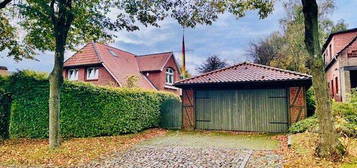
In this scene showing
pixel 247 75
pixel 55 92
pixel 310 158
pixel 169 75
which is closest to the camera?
pixel 310 158

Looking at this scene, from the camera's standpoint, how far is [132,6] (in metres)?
9.98

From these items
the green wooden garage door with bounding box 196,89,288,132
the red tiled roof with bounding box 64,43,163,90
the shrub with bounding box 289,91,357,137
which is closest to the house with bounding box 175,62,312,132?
the green wooden garage door with bounding box 196,89,288,132

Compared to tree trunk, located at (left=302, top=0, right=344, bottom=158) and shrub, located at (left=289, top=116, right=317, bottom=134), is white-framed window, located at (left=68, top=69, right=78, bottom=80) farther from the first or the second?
tree trunk, located at (left=302, top=0, right=344, bottom=158)

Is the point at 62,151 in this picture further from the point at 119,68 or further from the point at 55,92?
the point at 119,68

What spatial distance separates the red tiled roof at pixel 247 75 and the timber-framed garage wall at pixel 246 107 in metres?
0.64

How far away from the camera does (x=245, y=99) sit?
13.8m

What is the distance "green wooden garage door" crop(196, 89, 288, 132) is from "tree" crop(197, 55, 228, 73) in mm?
20205

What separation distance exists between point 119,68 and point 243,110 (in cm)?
1291

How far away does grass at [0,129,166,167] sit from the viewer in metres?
7.47

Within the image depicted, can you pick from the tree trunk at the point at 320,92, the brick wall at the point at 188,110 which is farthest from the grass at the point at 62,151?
→ the tree trunk at the point at 320,92

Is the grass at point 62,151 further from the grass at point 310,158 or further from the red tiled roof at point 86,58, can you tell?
the red tiled roof at point 86,58

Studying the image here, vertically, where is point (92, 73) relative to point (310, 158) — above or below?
above

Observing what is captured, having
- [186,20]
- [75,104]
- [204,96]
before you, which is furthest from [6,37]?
[204,96]

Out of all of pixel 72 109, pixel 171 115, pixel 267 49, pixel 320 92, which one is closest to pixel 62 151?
pixel 72 109
